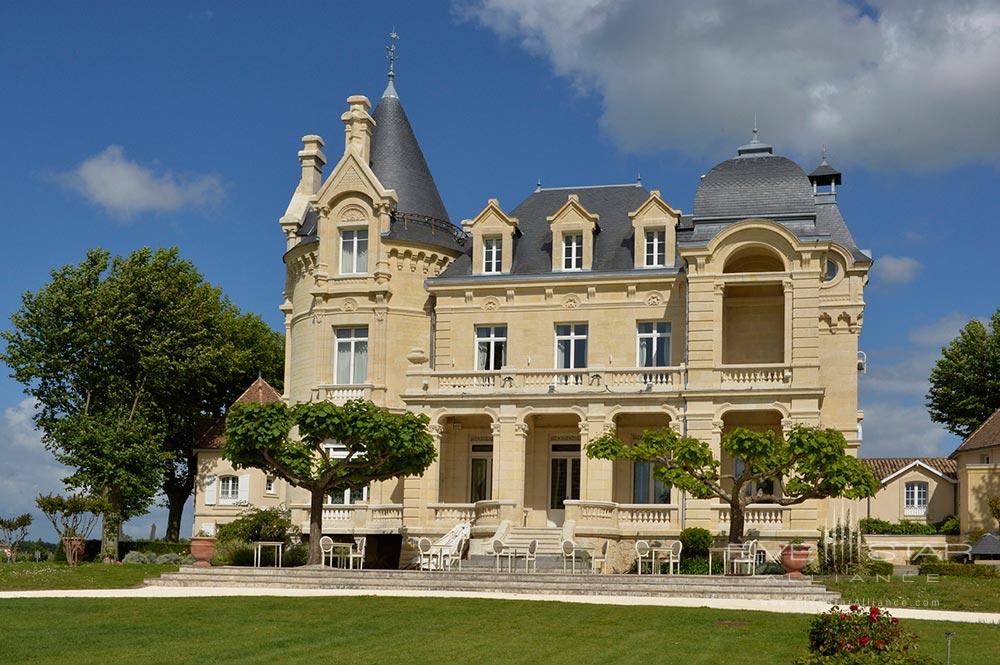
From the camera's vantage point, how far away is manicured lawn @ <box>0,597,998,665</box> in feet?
67.3

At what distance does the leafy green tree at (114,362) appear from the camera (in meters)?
49.6

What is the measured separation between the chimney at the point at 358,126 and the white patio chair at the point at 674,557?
59.1 ft

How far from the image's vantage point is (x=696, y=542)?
38.1 meters

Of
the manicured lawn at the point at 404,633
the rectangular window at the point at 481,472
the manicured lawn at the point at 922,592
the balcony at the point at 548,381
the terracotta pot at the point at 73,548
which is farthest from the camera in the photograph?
the rectangular window at the point at 481,472

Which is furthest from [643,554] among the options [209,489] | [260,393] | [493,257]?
[209,489]

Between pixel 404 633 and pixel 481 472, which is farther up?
pixel 481 472

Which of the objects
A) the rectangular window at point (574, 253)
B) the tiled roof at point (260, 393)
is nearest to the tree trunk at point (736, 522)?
the rectangular window at point (574, 253)

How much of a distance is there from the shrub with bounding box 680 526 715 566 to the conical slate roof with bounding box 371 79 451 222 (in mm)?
15332

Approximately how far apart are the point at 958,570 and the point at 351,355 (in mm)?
20806

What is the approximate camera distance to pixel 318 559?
36.0 metres

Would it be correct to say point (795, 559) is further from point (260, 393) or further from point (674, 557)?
point (260, 393)

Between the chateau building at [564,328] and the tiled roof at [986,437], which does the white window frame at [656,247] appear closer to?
the chateau building at [564,328]

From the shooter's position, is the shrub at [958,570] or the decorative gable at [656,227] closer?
the shrub at [958,570]

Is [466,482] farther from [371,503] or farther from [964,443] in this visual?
[964,443]
